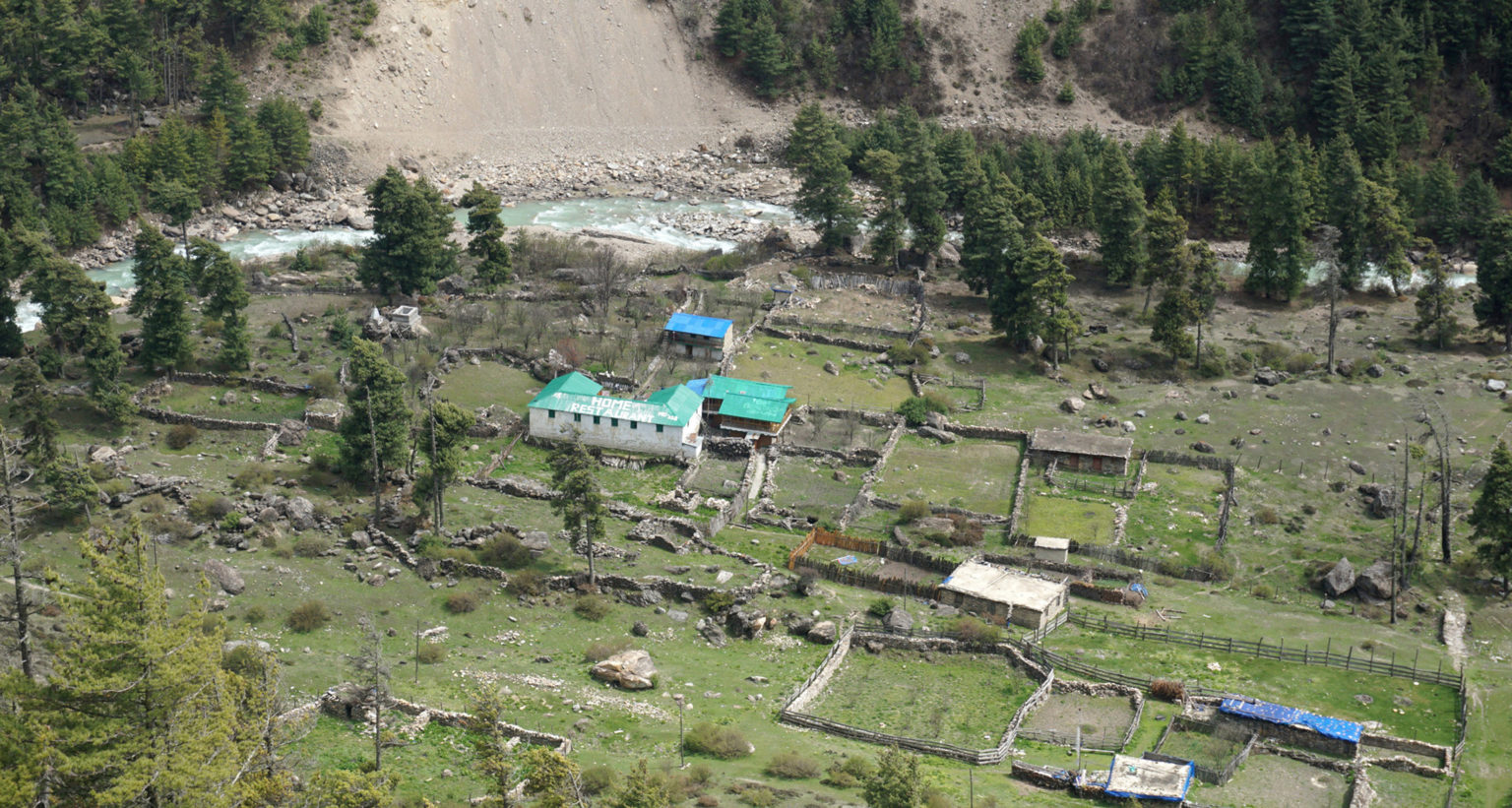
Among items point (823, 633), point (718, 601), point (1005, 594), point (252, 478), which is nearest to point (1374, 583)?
point (1005, 594)

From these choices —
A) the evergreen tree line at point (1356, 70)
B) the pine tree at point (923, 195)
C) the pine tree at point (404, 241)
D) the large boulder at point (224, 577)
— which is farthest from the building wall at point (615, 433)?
the evergreen tree line at point (1356, 70)

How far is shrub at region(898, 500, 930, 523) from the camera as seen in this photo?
2970 inches

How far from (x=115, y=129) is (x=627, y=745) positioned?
94.1m

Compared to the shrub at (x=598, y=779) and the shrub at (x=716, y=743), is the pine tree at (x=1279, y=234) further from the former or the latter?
the shrub at (x=598, y=779)

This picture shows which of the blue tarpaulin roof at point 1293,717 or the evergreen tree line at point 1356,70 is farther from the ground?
the evergreen tree line at point 1356,70

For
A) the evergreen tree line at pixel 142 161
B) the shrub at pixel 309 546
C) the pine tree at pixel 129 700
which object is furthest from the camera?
the evergreen tree line at pixel 142 161

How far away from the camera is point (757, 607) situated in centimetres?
6606

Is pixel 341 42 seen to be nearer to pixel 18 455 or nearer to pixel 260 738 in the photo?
pixel 18 455

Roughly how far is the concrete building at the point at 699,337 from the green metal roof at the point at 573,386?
994 cm

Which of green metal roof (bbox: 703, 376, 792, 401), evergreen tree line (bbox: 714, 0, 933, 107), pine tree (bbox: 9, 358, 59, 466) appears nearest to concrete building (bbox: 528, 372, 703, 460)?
green metal roof (bbox: 703, 376, 792, 401)

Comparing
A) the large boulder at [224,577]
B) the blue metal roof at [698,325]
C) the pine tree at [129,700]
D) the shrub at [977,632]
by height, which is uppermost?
the pine tree at [129,700]

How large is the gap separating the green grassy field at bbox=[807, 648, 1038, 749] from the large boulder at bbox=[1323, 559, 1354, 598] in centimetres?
1649

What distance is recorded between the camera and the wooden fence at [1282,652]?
61.7 m

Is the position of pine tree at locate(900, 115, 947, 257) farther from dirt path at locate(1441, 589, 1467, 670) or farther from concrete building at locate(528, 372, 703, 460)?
dirt path at locate(1441, 589, 1467, 670)
